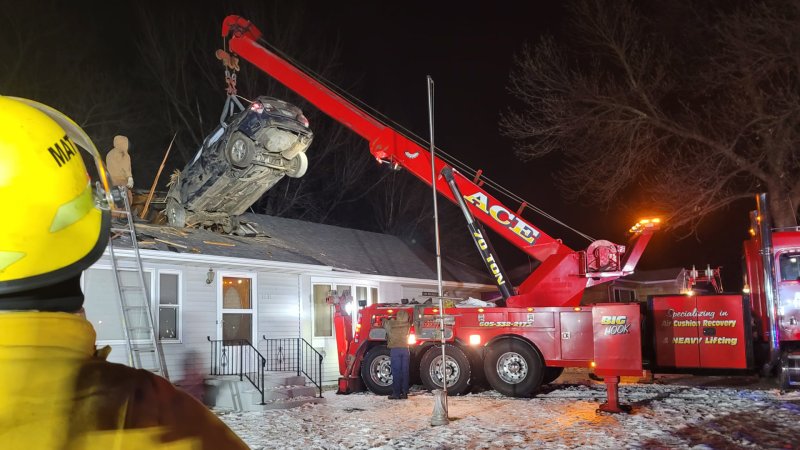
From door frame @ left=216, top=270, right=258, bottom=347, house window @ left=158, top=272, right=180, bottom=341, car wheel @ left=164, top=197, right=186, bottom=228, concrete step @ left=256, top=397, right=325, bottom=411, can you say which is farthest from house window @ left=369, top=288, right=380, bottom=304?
house window @ left=158, top=272, right=180, bottom=341

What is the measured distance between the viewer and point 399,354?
1309 centimetres

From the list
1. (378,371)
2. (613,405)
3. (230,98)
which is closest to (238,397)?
(378,371)

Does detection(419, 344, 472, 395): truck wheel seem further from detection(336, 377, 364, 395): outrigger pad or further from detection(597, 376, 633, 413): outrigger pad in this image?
detection(597, 376, 633, 413): outrigger pad

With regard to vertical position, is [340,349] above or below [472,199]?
below

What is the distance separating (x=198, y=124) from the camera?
30.7m

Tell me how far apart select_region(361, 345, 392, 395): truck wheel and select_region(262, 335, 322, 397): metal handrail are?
1070 millimetres

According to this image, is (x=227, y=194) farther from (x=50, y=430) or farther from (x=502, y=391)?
(x=50, y=430)

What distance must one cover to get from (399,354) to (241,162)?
16.3 ft

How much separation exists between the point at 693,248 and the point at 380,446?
42909mm

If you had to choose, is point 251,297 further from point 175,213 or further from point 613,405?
point 613,405

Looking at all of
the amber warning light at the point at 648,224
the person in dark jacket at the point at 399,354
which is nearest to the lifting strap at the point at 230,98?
the person in dark jacket at the point at 399,354

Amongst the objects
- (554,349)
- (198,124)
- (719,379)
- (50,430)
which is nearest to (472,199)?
(554,349)

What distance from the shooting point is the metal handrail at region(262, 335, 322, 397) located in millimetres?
14180

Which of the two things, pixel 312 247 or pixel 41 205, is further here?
pixel 312 247
